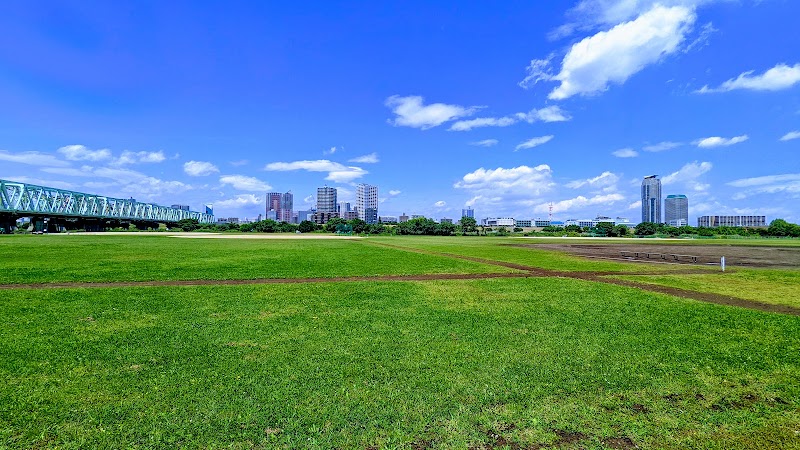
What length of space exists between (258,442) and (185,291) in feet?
40.5

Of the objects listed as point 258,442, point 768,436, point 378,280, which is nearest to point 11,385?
point 258,442

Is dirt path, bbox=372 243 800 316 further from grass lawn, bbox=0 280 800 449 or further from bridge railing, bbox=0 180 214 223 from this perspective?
bridge railing, bbox=0 180 214 223

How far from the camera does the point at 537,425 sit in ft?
17.3

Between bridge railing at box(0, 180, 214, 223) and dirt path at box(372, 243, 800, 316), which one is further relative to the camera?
bridge railing at box(0, 180, 214, 223)

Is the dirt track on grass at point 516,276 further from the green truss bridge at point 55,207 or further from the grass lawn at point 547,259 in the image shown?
the green truss bridge at point 55,207

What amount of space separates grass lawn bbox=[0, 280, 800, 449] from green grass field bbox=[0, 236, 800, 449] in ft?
0.12

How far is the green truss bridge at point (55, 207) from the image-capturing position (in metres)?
104

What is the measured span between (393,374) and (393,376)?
0.29ft

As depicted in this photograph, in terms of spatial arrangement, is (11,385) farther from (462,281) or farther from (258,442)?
(462,281)

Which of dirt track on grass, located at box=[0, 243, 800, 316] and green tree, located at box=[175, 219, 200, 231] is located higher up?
green tree, located at box=[175, 219, 200, 231]

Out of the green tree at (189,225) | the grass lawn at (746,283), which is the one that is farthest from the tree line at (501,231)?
the grass lawn at (746,283)

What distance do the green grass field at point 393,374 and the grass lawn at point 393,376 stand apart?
0.04m

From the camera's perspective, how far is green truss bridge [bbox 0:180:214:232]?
341 ft

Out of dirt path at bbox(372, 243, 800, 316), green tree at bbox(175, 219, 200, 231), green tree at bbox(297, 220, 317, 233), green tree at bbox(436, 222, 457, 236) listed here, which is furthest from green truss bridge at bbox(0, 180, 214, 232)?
dirt path at bbox(372, 243, 800, 316)
